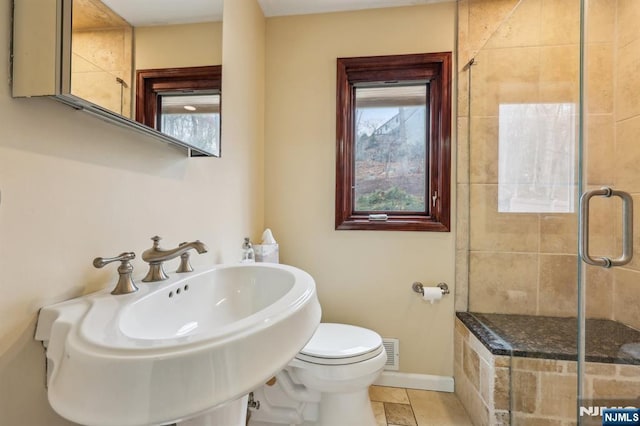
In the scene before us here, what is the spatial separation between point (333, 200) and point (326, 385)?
962 mm

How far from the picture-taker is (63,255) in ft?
1.95

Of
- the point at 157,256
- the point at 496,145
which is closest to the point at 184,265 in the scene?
the point at 157,256

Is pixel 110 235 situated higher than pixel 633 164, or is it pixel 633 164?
pixel 633 164

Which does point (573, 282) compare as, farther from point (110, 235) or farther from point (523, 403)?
point (110, 235)

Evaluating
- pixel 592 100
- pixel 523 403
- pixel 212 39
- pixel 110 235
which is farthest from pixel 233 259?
pixel 592 100

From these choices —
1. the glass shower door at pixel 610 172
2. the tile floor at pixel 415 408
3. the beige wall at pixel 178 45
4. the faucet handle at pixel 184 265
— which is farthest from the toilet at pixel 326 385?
the beige wall at pixel 178 45

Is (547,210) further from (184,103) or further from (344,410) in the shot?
(184,103)

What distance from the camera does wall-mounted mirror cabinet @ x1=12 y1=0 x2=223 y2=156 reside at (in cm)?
52

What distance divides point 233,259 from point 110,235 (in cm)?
70

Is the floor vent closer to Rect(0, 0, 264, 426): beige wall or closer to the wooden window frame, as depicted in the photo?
Rect(0, 0, 264, 426): beige wall

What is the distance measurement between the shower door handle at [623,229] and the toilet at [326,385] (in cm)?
93

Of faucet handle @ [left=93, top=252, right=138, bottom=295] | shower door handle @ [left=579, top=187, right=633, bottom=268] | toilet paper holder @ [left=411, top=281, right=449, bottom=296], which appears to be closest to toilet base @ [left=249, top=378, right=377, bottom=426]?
toilet paper holder @ [left=411, top=281, right=449, bottom=296]

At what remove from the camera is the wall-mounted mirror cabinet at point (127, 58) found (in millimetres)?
521

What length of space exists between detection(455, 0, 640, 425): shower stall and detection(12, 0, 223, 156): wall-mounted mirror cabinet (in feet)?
4.41
